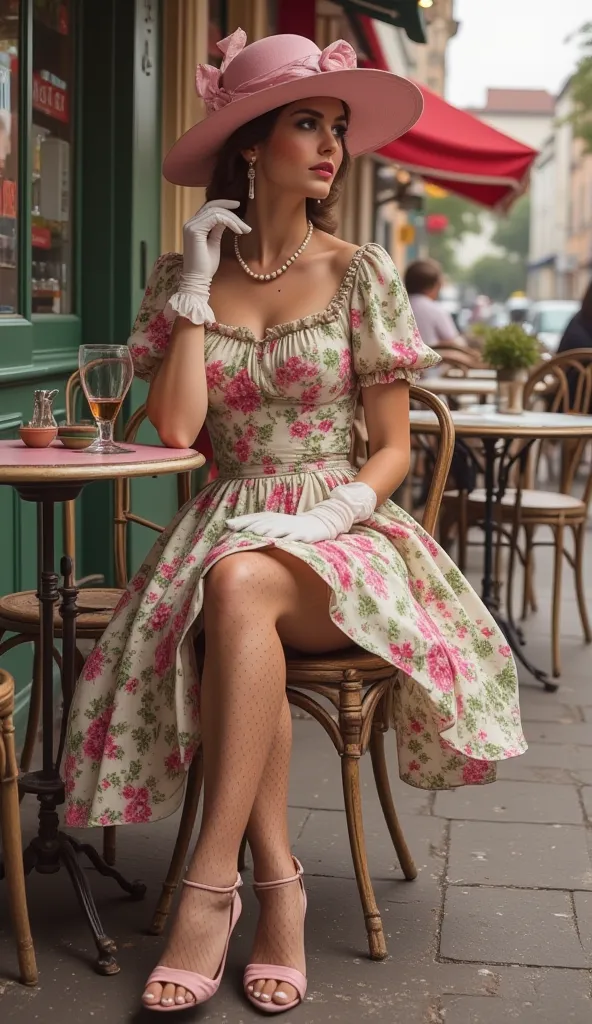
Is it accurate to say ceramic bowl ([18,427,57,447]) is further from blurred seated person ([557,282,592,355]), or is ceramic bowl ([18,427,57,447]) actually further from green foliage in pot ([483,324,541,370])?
blurred seated person ([557,282,592,355])

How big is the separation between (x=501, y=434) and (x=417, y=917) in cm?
199

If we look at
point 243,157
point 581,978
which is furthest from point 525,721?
point 243,157

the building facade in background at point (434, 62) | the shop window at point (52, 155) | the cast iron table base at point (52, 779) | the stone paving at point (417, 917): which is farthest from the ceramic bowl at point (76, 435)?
the building facade in background at point (434, 62)

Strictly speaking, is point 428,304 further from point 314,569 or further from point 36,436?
point 314,569

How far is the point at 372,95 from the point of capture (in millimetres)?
2930

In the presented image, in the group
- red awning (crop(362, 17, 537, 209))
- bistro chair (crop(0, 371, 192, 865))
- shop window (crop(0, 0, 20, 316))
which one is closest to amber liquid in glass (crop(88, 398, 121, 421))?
bistro chair (crop(0, 371, 192, 865))

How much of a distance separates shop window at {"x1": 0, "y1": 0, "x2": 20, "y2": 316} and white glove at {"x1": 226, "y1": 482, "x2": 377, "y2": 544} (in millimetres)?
1554

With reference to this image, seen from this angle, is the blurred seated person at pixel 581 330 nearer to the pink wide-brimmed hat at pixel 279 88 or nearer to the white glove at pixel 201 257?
the pink wide-brimmed hat at pixel 279 88

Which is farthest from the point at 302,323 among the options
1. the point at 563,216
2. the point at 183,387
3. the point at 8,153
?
the point at 563,216

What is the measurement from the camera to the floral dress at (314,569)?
2582 millimetres

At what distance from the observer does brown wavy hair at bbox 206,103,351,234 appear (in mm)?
2922

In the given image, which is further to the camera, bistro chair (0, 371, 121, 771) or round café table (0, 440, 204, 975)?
bistro chair (0, 371, 121, 771)

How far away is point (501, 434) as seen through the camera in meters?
4.43

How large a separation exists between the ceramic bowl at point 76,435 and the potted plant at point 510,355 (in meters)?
2.82
